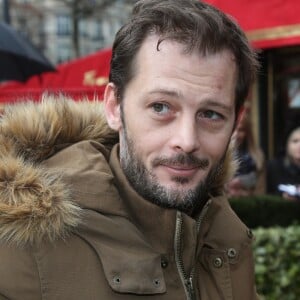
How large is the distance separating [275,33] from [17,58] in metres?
2.85

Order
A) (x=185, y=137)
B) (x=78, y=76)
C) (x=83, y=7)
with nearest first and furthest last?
(x=185, y=137), (x=78, y=76), (x=83, y=7)

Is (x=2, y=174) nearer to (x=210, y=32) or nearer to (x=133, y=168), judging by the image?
(x=133, y=168)

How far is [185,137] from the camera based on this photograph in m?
1.70

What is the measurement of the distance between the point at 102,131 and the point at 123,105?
0.83 ft

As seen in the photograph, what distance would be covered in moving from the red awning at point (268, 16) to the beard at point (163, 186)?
151 inches

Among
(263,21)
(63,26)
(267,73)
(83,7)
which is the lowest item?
(63,26)

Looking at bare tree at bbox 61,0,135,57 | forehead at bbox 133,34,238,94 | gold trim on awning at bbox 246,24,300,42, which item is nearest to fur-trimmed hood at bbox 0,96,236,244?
forehead at bbox 133,34,238,94

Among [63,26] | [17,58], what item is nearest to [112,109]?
[17,58]

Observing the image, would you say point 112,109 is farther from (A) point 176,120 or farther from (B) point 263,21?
(B) point 263,21

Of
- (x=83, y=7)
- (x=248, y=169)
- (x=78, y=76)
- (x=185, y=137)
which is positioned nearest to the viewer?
(x=185, y=137)

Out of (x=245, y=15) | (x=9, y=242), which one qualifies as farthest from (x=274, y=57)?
(x=9, y=242)

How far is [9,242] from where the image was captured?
64.6 inches

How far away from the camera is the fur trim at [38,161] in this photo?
5.49 ft

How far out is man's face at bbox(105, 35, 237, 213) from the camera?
1.73m
